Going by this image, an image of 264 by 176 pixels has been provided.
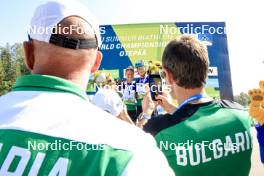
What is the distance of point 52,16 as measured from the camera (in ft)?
4.46

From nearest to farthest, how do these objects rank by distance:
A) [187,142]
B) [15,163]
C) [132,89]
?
1. [15,163]
2. [187,142]
3. [132,89]

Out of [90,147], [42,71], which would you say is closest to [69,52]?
[42,71]

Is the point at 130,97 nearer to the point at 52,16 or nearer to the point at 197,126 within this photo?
the point at 197,126

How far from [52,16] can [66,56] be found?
16 centimetres

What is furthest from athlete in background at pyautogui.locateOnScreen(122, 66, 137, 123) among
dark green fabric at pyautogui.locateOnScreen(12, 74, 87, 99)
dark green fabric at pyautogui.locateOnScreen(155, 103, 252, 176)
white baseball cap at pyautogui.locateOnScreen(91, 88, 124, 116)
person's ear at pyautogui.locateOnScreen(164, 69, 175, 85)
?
dark green fabric at pyautogui.locateOnScreen(12, 74, 87, 99)

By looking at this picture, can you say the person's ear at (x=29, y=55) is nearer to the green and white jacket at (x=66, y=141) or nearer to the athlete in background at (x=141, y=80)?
the green and white jacket at (x=66, y=141)

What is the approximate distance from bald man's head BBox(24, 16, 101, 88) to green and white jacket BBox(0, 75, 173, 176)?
0.39ft

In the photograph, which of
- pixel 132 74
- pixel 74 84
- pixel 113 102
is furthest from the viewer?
pixel 132 74

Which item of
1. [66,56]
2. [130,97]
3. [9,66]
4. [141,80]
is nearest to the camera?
[66,56]

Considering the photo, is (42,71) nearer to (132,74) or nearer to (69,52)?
(69,52)

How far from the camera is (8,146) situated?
109 centimetres

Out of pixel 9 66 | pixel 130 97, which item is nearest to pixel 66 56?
pixel 130 97

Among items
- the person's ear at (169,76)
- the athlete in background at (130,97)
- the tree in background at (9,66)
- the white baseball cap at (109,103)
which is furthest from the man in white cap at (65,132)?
the tree in background at (9,66)

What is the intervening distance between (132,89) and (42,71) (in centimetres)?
931
